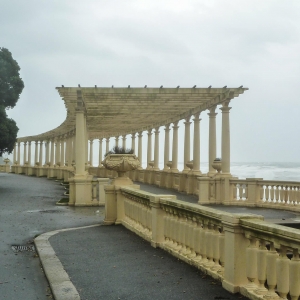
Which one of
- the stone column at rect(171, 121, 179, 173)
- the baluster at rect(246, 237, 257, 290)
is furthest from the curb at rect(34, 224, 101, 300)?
the stone column at rect(171, 121, 179, 173)

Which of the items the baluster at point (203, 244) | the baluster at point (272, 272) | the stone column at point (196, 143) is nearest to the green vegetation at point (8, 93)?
the stone column at point (196, 143)

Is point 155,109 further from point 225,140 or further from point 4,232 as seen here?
point 4,232

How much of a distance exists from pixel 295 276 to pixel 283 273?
18 cm

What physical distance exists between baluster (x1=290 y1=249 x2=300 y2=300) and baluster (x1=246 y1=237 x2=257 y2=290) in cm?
78

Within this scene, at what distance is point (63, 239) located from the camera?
33.9 feet

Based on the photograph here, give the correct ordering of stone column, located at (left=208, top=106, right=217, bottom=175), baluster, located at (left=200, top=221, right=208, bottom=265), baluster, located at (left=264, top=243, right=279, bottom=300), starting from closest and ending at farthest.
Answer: baluster, located at (left=264, top=243, right=279, bottom=300)
baluster, located at (left=200, top=221, right=208, bottom=265)
stone column, located at (left=208, top=106, right=217, bottom=175)

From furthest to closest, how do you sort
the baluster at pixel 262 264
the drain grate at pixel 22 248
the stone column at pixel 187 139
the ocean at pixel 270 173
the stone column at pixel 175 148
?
the ocean at pixel 270 173
the stone column at pixel 175 148
the stone column at pixel 187 139
the drain grate at pixel 22 248
the baluster at pixel 262 264

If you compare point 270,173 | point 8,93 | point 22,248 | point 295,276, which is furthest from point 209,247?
point 270,173

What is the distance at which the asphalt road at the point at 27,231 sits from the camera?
6.50 meters

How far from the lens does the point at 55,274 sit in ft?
22.7

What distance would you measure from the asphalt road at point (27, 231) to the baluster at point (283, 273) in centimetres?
276

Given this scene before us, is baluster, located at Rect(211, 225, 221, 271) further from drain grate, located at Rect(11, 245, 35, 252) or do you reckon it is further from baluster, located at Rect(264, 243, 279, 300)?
drain grate, located at Rect(11, 245, 35, 252)

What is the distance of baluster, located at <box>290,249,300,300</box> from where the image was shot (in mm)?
4680

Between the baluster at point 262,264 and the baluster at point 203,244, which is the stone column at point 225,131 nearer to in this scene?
the baluster at point 203,244
